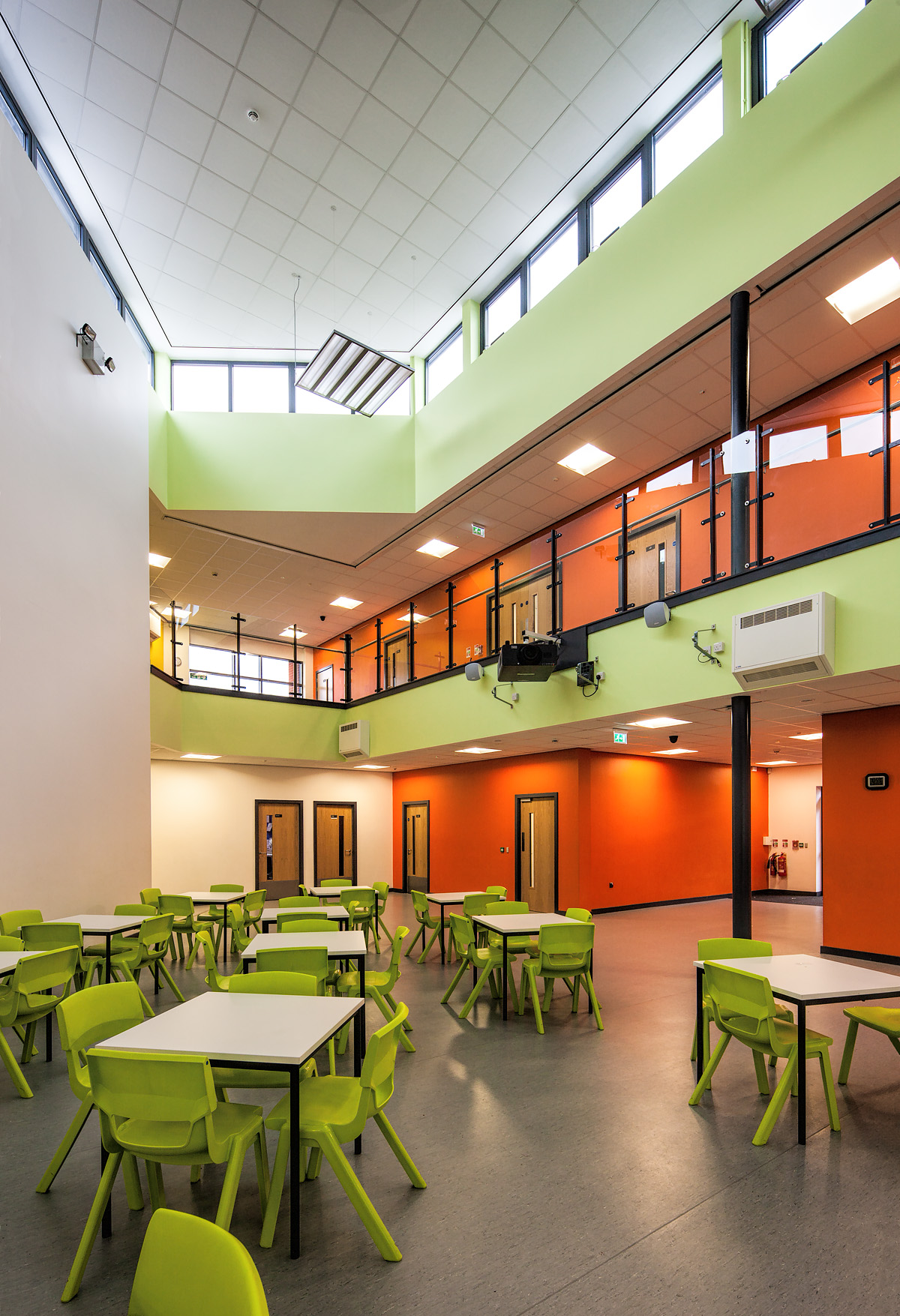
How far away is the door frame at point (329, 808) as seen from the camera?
14416mm

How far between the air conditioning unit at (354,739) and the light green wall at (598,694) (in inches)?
7.2

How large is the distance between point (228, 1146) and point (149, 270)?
9.95 m

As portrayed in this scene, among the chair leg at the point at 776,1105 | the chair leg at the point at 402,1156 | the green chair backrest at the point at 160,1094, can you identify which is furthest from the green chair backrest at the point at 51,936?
the chair leg at the point at 776,1105

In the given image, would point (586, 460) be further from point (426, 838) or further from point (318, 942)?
point (426, 838)

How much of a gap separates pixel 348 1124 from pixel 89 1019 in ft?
4.25

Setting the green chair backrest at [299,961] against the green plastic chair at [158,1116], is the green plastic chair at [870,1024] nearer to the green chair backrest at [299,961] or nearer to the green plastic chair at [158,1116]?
the green chair backrest at [299,961]

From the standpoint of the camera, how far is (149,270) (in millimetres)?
9211

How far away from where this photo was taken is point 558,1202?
9.90ft

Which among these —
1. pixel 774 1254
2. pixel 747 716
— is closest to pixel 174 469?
pixel 747 716

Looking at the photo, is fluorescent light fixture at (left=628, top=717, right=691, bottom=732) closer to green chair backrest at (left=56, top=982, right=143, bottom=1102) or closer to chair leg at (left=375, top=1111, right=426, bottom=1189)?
chair leg at (left=375, top=1111, right=426, bottom=1189)

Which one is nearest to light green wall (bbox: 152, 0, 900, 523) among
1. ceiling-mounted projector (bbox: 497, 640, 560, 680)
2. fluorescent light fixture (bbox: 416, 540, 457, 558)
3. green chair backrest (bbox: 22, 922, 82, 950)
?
fluorescent light fixture (bbox: 416, 540, 457, 558)

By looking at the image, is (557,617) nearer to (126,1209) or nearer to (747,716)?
(747,716)

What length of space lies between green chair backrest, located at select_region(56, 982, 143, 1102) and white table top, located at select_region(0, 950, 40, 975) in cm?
118

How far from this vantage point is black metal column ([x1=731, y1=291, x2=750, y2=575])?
19.9 ft
